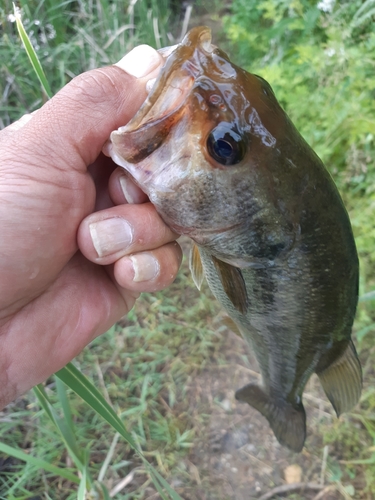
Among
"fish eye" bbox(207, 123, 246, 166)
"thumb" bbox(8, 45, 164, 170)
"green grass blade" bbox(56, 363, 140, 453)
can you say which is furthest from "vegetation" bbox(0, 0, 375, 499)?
"fish eye" bbox(207, 123, 246, 166)

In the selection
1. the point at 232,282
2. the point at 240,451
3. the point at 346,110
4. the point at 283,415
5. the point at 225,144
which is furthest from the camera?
the point at 346,110

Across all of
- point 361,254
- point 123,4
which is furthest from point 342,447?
point 123,4

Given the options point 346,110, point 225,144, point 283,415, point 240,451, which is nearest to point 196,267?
point 225,144

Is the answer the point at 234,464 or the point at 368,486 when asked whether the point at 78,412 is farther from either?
the point at 368,486

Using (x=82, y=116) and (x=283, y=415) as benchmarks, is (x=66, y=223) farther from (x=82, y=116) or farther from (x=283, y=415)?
(x=283, y=415)

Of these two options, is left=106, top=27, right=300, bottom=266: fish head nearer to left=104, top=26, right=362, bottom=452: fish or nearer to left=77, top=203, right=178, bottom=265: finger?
left=104, top=26, right=362, bottom=452: fish

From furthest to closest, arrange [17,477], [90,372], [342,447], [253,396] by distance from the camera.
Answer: [90,372] → [342,447] → [17,477] → [253,396]
